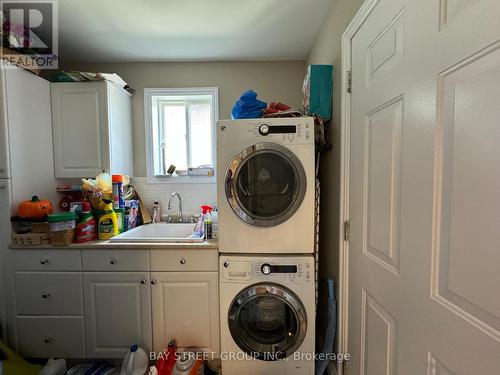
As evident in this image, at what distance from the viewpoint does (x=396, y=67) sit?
83 centimetres

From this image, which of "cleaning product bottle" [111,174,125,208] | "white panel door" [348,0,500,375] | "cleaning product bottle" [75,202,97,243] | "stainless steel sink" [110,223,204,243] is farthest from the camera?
"stainless steel sink" [110,223,204,243]

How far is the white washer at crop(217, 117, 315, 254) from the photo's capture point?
137 cm

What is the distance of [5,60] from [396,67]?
2.31 m

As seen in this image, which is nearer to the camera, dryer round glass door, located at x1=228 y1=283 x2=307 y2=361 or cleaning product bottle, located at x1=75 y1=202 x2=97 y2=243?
dryer round glass door, located at x1=228 y1=283 x2=307 y2=361

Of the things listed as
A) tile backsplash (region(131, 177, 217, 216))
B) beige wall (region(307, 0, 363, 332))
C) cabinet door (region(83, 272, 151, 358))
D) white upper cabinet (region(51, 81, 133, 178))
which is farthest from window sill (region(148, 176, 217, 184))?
beige wall (region(307, 0, 363, 332))

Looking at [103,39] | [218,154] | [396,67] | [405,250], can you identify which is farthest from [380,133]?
[103,39]

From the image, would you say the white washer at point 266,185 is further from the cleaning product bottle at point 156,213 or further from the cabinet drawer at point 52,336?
the cabinet drawer at point 52,336

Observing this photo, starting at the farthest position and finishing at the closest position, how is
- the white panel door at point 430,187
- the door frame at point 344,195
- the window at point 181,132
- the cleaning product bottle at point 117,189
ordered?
1. the window at point 181,132
2. the cleaning product bottle at point 117,189
3. the door frame at point 344,195
4. the white panel door at point 430,187

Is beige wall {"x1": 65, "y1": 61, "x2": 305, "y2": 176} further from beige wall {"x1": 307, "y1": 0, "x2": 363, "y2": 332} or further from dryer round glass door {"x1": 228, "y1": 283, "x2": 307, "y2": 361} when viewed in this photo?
dryer round glass door {"x1": 228, "y1": 283, "x2": 307, "y2": 361}

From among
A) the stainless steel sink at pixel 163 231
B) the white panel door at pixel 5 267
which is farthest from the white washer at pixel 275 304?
the white panel door at pixel 5 267

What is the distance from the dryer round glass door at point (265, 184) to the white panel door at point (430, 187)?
0.42 meters

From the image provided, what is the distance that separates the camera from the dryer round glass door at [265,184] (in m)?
1.38

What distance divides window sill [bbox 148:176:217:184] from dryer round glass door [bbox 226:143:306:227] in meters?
0.90

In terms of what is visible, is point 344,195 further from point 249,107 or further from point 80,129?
→ point 80,129
